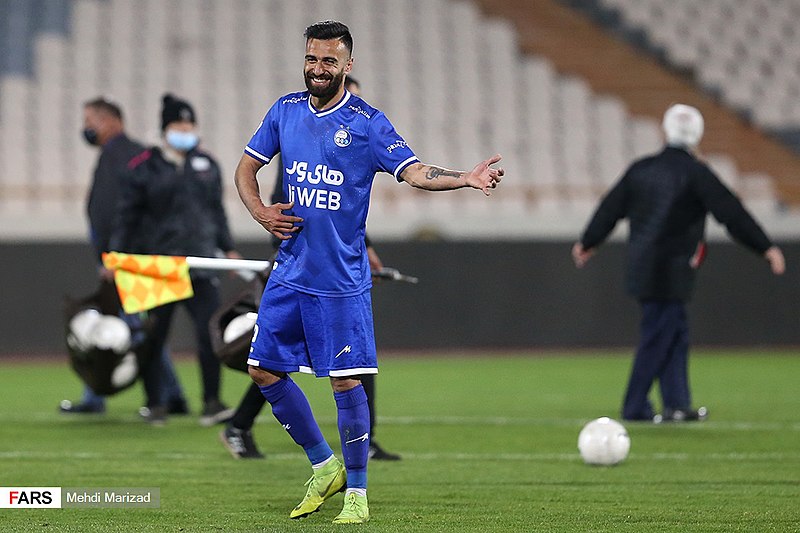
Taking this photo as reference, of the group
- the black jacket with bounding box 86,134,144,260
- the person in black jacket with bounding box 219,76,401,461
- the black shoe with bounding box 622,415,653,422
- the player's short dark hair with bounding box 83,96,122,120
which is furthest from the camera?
the player's short dark hair with bounding box 83,96,122,120

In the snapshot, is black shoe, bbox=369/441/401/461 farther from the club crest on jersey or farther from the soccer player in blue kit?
the club crest on jersey

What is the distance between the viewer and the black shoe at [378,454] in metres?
7.80

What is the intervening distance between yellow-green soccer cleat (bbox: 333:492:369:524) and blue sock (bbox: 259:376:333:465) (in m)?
0.32

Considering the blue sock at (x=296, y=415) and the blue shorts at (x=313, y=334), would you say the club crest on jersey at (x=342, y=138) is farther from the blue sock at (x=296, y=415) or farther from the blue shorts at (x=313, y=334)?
the blue sock at (x=296, y=415)

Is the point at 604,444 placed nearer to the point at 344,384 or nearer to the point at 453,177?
the point at 344,384

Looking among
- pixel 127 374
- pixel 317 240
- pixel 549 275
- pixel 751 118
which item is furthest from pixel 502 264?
pixel 317 240

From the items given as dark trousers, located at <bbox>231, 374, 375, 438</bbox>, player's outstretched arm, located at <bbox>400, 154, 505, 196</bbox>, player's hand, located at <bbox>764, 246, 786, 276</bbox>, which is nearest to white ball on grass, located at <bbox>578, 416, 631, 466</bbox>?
dark trousers, located at <bbox>231, 374, 375, 438</bbox>

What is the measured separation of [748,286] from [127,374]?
9467 millimetres

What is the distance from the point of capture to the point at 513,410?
10680 millimetres

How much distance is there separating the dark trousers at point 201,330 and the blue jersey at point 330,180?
3841 mm

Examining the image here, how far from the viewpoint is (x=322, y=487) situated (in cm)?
588

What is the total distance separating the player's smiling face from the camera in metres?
5.64

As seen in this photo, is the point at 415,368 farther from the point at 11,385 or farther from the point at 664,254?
the point at 664,254

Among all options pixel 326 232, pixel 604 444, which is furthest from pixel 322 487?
pixel 604 444
